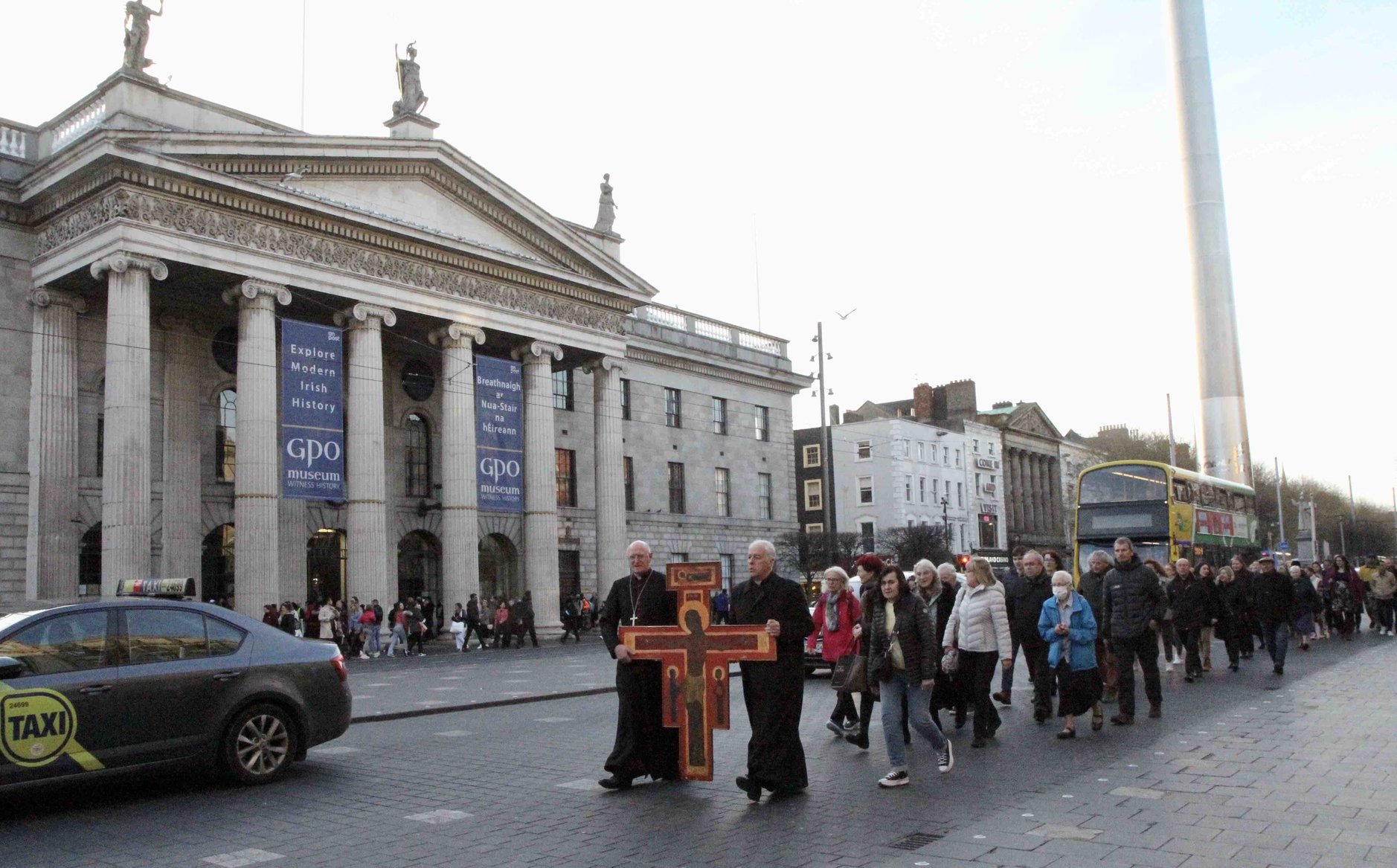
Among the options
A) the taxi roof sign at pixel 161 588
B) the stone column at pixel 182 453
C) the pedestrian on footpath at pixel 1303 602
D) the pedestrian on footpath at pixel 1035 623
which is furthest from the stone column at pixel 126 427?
the pedestrian on footpath at pixel 1303 602

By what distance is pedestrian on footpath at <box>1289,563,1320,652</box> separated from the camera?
22.6 meters

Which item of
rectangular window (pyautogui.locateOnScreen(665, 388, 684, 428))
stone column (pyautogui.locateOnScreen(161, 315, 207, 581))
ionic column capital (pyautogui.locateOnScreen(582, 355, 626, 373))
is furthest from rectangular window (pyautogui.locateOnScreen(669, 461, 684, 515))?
stone column (pyautogui.locateOnScreen(161, 315, 207, 581))

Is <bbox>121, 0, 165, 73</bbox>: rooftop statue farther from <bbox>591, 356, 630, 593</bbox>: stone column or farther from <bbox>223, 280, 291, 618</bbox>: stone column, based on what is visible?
<bbox>591, 356, 630, 593</bbox>: stone column

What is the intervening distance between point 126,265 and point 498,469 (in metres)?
11.9

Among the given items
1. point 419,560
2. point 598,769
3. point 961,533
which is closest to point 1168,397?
point 961,533

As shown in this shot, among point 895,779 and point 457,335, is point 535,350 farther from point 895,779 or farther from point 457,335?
point 895,779

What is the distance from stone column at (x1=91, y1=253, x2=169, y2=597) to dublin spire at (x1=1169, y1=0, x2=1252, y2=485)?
164 feet

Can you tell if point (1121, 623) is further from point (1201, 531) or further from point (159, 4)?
point (159, 4)

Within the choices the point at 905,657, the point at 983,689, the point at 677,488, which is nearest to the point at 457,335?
the point at 677,488

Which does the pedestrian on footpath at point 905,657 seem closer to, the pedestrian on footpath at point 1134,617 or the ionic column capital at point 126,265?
the pedestrian on footpath at point 1134,617

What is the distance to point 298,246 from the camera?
30.3 meters

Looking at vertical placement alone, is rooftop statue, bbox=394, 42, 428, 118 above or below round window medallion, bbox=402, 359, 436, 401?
above

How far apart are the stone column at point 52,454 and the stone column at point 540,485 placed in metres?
13.0

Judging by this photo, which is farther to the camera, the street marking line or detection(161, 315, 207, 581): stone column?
detection(161, 315, 207, 581): stone column
